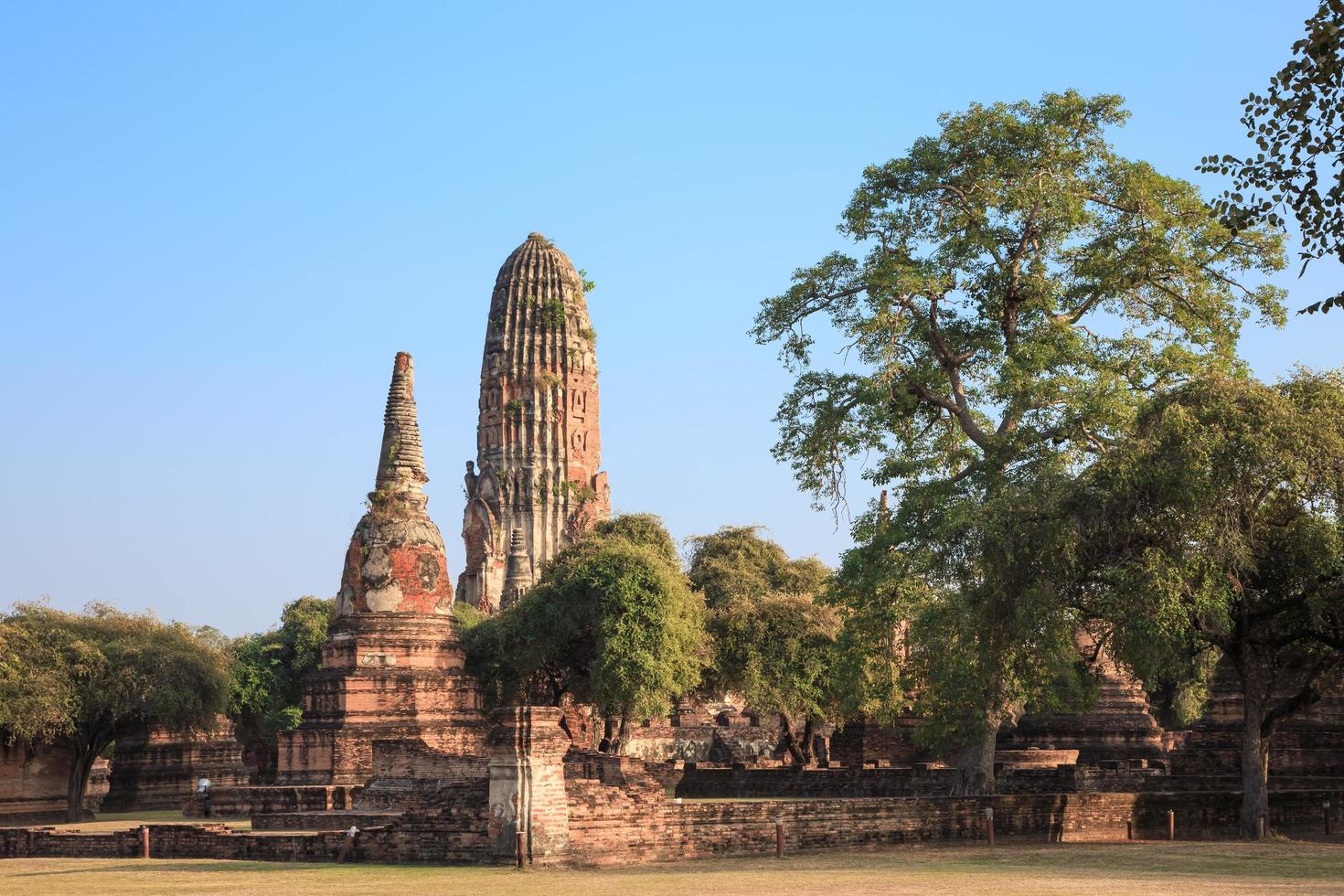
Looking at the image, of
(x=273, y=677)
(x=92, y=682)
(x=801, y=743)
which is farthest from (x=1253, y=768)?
(x=273, y=677)

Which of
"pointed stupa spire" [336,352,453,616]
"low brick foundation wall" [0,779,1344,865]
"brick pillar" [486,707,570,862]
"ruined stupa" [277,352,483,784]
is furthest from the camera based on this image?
"pointed stupa spire" [336,352,453,616]

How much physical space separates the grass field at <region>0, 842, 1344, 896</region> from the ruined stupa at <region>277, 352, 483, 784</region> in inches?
543

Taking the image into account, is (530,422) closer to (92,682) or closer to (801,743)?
(801,743)

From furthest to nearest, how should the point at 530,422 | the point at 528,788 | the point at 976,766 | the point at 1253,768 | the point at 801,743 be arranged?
the point at 530,422
the point at 801,743
the point at 976,766
the point at 1253,768
the point at 528,788

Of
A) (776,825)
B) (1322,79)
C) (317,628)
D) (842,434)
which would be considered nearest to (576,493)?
(317,628)

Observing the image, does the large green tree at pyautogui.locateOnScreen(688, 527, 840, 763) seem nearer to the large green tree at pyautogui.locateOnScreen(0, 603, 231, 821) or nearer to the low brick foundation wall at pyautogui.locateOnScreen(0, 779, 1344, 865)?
the large green tree at pyautogui.locateOnScreen(0, 603, 231, 821)

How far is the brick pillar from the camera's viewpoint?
19.7 m

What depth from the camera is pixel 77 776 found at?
35844 mm

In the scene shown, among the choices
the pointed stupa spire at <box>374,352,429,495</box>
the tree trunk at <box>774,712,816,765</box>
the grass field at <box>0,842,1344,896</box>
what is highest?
the pointed stupa spire at <box>374,352,429,495</box>

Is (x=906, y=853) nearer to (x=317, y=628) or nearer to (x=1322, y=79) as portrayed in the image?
(x=1322, y=79)

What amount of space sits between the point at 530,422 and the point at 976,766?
7119 centimetres

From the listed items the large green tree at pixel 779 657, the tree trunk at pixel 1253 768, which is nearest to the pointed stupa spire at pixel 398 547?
the large green tree at pixel 779 657

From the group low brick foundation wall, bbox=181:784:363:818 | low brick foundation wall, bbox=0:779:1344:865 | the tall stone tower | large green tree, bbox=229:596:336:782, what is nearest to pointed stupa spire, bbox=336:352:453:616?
low brick foundation wall, bbox=181:784:363:818

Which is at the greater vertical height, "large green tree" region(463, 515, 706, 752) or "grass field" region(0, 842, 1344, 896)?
"large green tree" region(463, 515, 706, 752)
